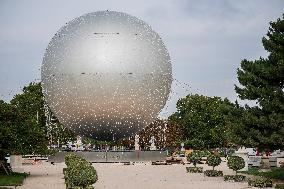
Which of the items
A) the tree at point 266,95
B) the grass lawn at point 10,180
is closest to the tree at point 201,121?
the tree at point 266,95

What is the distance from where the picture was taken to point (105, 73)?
49.4 m

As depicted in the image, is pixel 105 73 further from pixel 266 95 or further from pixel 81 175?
pixel 81 175

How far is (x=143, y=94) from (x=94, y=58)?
241 inches

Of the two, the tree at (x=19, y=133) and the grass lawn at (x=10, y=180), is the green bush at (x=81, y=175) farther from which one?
the tree at (x=19, y=133)

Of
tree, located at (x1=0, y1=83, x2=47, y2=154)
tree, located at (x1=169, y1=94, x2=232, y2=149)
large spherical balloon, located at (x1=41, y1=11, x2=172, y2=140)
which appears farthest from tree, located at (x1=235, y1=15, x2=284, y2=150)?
tree, located at (x1=169, y1=94, x2=232, y2=149)

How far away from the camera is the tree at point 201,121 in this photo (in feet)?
329

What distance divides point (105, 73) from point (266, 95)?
73.2 ft

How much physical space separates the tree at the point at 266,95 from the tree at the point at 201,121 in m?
65.7

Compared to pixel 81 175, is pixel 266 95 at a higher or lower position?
higher

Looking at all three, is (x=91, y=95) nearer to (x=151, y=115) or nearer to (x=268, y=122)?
(x=151, y=115)

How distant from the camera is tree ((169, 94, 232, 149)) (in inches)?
3945

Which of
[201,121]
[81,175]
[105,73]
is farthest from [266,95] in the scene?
[201,121]

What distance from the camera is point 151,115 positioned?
54375 mm

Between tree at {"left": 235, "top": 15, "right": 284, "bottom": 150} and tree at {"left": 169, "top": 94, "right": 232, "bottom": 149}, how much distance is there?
65739mm
